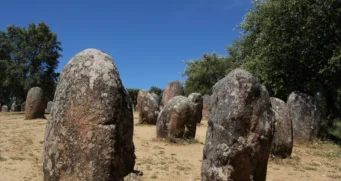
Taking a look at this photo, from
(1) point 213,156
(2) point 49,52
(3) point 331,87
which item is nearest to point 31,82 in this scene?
(2) point 49,52

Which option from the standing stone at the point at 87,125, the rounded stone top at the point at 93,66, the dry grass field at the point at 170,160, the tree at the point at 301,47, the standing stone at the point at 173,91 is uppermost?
the tree at the point at 301,47

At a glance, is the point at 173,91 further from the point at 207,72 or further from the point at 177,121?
the point at 207,72

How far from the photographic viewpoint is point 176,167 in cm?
969

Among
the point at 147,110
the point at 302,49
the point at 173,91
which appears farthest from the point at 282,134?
the point at 173,91

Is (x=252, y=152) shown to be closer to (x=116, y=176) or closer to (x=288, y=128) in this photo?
(x=116, y=176)

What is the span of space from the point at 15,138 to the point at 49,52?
24095 mm

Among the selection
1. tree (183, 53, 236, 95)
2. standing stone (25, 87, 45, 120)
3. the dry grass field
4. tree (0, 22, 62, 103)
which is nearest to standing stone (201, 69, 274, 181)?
the dry grass field

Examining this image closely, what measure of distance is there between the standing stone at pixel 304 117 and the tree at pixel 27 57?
26.5 meters

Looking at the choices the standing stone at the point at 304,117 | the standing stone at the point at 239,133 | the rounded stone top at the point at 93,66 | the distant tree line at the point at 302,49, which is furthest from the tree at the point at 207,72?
the rounded stone top at the point at 93,66

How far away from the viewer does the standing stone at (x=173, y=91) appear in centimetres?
2873

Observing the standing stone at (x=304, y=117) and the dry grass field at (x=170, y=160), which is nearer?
the dry grass field at (x=170, y=160)

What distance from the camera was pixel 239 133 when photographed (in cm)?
664

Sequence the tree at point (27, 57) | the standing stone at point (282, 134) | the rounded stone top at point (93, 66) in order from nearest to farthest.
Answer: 1. the rounded stone top at point (93, 66)
2. the standing stone at point (282, 134)
3. the tree at point (27, 57)

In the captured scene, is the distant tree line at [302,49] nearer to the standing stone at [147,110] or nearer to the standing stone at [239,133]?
the standing stone at [147,110]
